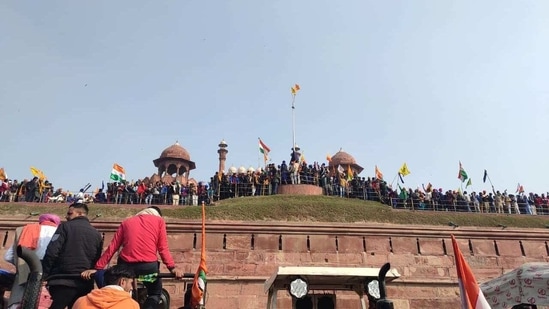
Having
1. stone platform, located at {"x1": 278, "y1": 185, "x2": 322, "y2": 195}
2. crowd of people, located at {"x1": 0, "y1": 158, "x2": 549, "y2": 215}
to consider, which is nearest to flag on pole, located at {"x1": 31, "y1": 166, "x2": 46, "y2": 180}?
crowd of people, located at {"x1": 0, "y1": 158, "x2": 549, "y2": 215}

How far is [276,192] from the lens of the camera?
2108 centimetres

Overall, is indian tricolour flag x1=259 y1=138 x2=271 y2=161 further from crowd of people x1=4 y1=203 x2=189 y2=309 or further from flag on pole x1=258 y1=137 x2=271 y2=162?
crowd of people x1=4 y1=203 x2=189 y2=309

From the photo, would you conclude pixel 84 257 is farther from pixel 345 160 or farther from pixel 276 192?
pixel 345 160

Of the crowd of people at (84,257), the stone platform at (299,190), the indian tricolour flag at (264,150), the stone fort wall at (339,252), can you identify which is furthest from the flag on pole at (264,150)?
the crowd of people at (84,257)

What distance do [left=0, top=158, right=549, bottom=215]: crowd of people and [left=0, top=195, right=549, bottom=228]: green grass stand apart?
1538 mm

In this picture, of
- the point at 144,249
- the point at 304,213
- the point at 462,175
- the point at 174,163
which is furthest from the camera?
the point at 174,163

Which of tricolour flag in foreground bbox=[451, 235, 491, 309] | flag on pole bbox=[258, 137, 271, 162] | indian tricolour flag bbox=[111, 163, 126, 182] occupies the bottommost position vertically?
tricolour flag in foreground bbox=[451, 235, 491, 309]

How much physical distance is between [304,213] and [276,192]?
4541mm

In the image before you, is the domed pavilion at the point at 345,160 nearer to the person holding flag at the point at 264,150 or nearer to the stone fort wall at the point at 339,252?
the person holding flag at the point at 264,150

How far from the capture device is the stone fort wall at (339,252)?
13.8 meters

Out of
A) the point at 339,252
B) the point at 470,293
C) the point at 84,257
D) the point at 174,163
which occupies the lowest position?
the point at 470,293

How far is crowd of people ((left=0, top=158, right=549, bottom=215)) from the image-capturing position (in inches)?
734

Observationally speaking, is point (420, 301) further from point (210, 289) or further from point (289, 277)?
point (289, 277)

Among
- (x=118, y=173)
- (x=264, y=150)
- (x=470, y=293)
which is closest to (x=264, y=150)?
(x=264, y=150)
